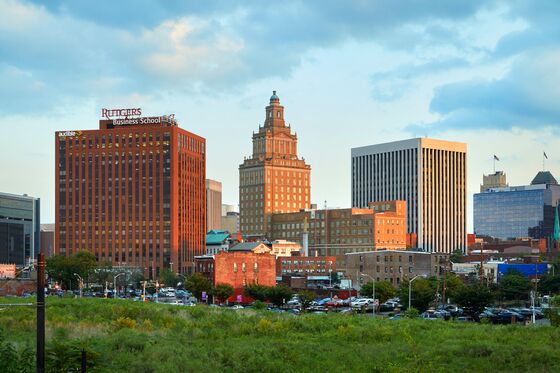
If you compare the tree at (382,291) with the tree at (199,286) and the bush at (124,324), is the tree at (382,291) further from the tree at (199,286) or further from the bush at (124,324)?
the bush at (124,324)

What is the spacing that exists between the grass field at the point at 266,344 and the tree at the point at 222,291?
5497cm

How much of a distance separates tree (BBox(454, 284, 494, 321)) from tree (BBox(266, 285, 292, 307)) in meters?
34.8

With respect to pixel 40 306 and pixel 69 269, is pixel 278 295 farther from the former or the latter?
pixel 40 306

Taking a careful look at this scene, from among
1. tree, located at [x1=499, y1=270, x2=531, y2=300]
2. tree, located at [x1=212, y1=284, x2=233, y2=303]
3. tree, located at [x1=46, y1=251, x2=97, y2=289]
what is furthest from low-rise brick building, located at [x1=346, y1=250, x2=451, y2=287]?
tree, located at [x1=46, y1=251, x2=97, y2=289]

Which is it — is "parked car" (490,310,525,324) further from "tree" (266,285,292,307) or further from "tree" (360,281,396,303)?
"tree" (266,285,292,307)

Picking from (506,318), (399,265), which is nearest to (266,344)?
(506,318)

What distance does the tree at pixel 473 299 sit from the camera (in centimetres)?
10881

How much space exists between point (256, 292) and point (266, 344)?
3040 inches

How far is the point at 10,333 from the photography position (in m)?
71.4

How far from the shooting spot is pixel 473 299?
358 ft

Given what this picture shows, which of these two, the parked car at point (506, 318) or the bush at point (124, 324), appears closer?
the bush at point (124, 324)

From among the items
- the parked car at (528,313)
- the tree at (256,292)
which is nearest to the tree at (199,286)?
the tree at (256,292)

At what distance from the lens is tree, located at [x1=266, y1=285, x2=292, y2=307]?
139m

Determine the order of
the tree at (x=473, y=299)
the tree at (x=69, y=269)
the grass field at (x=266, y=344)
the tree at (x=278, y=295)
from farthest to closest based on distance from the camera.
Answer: the tree at (x=69, y=269)
the tree at (x=278, y=295)
the tree at (x=473, y=299)
the grass field at (x=266, y=344)
